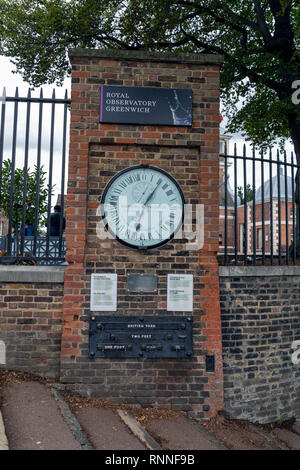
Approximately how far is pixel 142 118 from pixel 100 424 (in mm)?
3260

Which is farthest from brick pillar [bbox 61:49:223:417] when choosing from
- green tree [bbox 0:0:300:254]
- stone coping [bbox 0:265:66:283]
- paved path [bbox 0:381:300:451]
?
green tree [bbox 0:0:300:254]

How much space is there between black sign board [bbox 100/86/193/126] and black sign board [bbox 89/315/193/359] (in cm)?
226

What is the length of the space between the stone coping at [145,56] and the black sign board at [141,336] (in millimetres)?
2990

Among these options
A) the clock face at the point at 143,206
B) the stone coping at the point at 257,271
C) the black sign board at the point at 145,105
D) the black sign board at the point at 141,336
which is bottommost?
the black sign board at the point at 141,336

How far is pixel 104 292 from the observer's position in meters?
4.34

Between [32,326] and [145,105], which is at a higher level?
[145,105]

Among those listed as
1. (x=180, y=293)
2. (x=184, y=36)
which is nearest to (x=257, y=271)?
(x=180, y=293)

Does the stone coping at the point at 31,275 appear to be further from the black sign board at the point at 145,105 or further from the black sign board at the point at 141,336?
the black sign board at the point at 145,105

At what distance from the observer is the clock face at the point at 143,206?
4438 mm

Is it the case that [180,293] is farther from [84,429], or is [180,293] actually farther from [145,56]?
[145,56]

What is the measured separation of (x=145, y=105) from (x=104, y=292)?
2.21m

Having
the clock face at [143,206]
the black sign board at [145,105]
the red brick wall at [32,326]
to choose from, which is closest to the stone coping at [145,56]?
the black sign board at [145,105]

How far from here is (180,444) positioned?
11.5 ft

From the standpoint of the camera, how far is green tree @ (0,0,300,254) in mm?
8398
